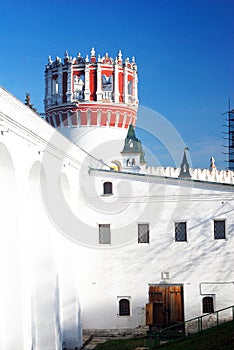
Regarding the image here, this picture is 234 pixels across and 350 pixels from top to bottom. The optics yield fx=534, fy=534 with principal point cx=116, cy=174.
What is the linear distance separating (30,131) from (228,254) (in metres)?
9.28

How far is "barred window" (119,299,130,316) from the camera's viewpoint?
19031 mm

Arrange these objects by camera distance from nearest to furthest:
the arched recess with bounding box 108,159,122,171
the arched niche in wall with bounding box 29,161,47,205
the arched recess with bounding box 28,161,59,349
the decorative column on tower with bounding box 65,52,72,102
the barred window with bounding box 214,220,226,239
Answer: the arched niche in wall with bounding box 29,161,47,205 < the arched recess with bounding box 28,161,59,349 < the barred window with bounding box 214,220,226,239 < the decorative column on tower with bounding box 65,52,72,102 < the arched recess with bounding box 108,159,122,171

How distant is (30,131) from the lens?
42.0ft

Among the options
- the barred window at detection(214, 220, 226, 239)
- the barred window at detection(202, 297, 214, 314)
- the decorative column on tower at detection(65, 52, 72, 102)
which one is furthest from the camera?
the decorative column on tower at detection(65, 52, 72, 102)

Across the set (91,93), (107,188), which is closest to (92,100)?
(91,93)

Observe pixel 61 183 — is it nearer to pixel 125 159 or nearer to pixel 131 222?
pixel 131 222

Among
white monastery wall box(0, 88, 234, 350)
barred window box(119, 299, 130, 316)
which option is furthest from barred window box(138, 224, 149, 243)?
barred window box(119, 299, 130, 316)

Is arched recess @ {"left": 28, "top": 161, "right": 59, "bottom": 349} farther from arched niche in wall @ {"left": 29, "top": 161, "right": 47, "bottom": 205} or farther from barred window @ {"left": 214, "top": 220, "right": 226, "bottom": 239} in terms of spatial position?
barred window @ {"left": 214, "top": 220, "right": 226, "bottom": 239}

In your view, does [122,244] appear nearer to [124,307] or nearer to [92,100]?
[124,307]

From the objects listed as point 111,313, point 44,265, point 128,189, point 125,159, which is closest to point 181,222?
point 128,189

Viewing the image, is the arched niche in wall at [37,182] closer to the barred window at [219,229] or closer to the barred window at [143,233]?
the barred window at [143,233]

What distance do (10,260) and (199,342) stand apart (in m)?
5.34

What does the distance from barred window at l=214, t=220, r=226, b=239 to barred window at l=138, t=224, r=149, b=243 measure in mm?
2426

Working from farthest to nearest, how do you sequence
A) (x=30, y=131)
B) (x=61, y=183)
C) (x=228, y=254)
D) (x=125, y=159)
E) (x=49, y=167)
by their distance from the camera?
(x=125, y=159) → (x=228, y=254) → (x=61, y=183) → (x=49, y=167) → (x=30, y=131)
